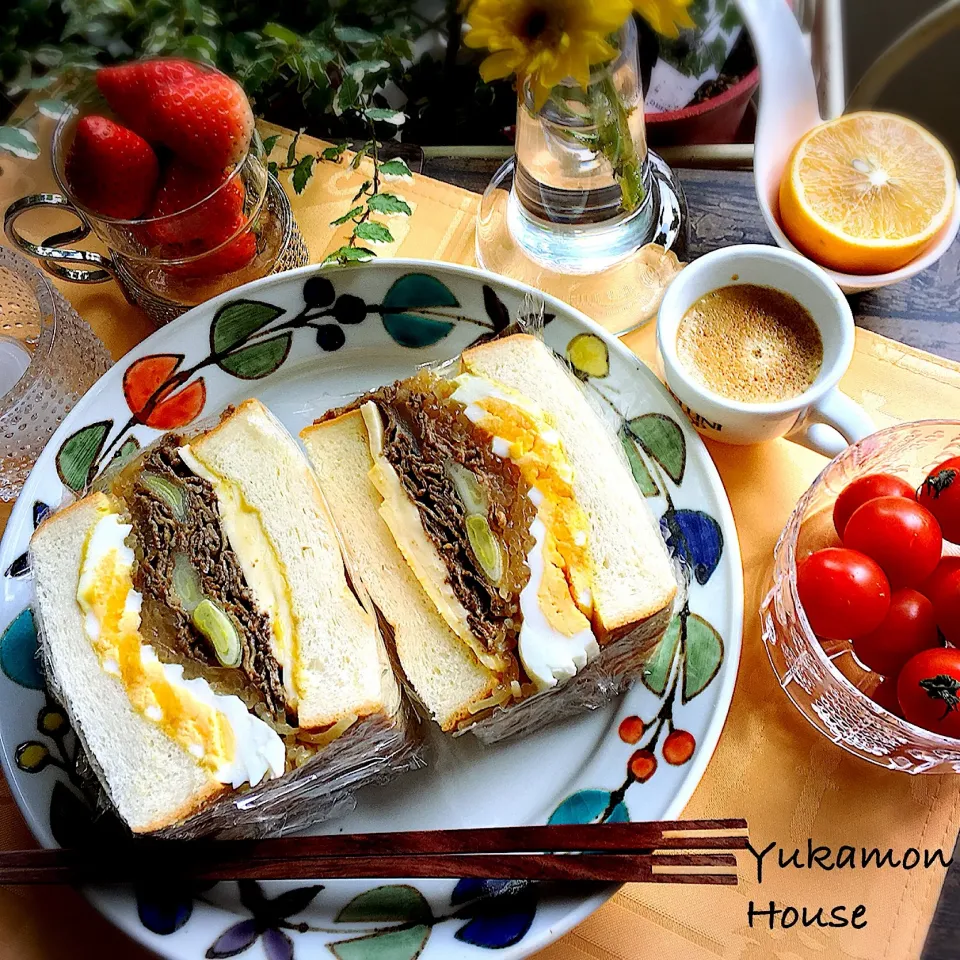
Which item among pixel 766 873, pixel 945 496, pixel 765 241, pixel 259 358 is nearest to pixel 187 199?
pixel 259 358

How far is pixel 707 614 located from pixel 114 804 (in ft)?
3.55

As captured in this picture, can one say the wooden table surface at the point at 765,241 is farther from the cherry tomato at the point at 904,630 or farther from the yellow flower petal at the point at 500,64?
the yellow flower petal at the point at 500,64

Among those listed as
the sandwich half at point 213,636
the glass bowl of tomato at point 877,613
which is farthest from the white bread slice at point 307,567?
the glass bowl of tomato at point 877,613

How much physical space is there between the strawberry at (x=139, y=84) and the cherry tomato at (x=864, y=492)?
151cm

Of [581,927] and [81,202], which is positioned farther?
[81,202]

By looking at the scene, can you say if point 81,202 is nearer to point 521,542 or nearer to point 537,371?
point 537,371

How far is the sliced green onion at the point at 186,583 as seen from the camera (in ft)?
5.32

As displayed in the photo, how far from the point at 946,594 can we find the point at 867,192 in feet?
2.94

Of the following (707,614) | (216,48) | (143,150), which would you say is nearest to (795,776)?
(707,614)

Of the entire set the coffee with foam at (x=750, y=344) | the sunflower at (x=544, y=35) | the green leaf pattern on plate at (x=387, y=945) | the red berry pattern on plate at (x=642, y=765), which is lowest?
the green leaf pattern on plate at (x=387, y=945)

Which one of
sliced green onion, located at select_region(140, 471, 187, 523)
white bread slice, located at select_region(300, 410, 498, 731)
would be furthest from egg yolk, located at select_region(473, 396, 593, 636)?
sliced green onion, located at select_region(140, 471, 187, 523)

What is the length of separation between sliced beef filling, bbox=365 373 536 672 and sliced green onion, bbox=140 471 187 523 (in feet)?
1.31

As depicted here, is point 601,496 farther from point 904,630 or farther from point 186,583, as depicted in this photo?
point 186,583

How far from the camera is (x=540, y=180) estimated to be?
6.14 ft
